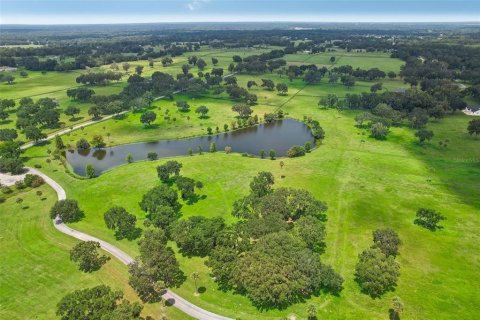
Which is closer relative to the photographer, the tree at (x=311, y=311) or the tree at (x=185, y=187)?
the tree at (x=311, y=311)

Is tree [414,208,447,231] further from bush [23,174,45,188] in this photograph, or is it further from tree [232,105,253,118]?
bush [23,174,45,188]

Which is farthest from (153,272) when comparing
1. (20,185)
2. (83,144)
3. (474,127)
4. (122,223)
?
(474,127)

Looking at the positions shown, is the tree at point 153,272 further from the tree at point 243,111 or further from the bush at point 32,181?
the tree at point 243,111

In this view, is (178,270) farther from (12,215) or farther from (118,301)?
(12,215)

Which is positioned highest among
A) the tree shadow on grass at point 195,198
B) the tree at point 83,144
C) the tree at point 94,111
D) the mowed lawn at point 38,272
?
the tree at point 94,111

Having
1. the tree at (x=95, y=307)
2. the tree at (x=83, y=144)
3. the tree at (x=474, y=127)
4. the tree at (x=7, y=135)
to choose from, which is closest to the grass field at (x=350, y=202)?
the tree at (x=474, y=127)

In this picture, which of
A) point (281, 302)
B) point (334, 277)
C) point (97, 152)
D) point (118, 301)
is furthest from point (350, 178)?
point (97, 152)

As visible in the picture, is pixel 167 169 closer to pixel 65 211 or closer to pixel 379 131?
pixel 65 211
